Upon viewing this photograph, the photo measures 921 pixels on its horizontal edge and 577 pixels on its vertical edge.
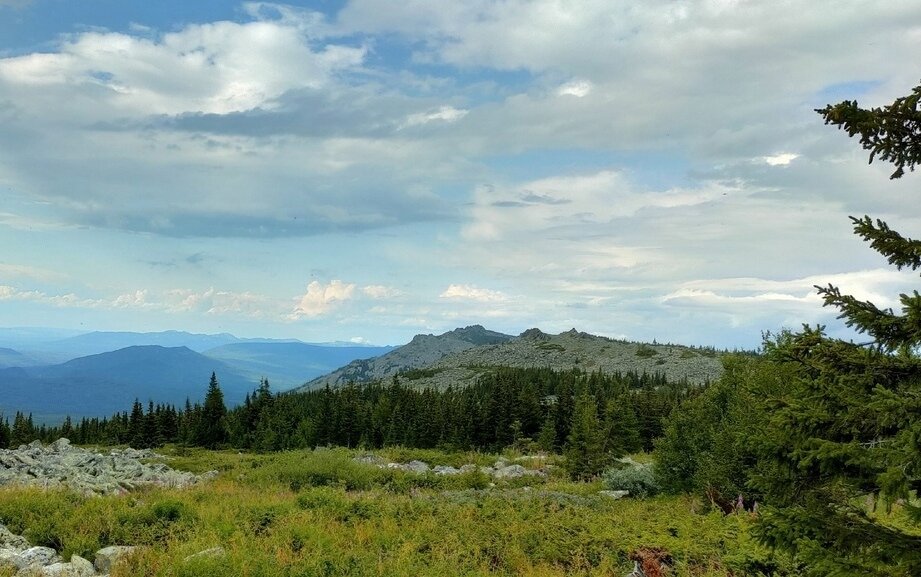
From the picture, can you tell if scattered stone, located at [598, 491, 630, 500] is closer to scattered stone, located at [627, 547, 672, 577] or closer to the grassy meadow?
the grassy meadow

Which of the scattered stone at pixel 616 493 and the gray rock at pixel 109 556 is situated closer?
the gray rock at pixel 109 556

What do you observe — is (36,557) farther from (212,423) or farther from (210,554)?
(212,423)

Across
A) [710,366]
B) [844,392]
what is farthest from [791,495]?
[710,366]

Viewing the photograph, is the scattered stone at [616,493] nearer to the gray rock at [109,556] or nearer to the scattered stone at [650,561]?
the scattered stone at [650,561]

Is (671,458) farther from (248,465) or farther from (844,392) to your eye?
(248,465)

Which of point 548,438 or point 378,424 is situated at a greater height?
point 378,424

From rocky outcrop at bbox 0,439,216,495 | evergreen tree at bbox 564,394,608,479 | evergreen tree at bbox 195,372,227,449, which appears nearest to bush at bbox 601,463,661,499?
evergreen tree at bbox 564,394,608,479

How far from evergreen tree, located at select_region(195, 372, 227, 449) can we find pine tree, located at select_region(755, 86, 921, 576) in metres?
85.9

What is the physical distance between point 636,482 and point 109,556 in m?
27.1

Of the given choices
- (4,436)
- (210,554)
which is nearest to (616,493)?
(210,554)

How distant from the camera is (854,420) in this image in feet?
21.3

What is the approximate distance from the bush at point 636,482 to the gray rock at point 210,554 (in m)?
24.9

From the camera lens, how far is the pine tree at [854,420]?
6.04m

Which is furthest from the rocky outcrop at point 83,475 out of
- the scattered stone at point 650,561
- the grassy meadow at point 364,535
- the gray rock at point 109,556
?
the scattered stone at point 650,561
